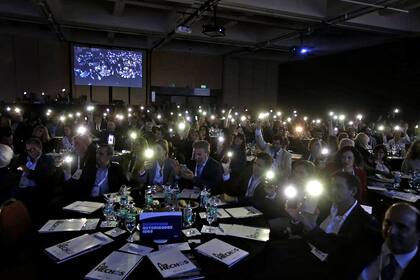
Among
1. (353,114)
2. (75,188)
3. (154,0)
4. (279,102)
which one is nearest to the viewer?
(75,188)

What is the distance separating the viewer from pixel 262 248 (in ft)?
7.88

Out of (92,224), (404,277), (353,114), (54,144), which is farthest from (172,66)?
(404,277)

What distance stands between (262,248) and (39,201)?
10.8 ft

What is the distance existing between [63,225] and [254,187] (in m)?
2.12

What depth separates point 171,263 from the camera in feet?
6.94

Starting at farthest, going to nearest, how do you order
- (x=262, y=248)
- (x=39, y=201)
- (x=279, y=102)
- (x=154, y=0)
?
(x=279, y=102) → (x=154, y=0) → (x=39, y=201) → (x=262, y=248)

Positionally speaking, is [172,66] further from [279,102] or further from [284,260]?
[284,260]

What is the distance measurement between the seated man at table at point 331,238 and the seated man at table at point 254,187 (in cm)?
46

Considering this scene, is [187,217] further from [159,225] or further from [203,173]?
[203,173]

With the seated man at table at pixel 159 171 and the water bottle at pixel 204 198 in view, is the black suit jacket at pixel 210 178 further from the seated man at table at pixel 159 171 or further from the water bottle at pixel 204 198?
the water bottle at pixel 204 198

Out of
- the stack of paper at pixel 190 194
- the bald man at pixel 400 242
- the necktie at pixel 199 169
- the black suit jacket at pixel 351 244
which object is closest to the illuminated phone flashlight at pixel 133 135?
the necktie at pixel 199 169

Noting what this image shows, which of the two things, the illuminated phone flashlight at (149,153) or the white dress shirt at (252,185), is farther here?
the illuminated phone flashlight at (149,153)

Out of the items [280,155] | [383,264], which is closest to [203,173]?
[280,155]

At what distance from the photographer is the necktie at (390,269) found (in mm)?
2000
